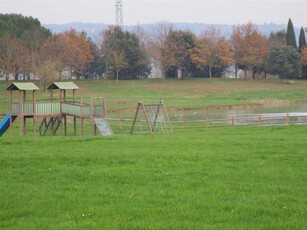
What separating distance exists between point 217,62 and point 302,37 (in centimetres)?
1917

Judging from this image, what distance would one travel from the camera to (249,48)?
333ft

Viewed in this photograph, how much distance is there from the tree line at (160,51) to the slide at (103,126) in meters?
52.5

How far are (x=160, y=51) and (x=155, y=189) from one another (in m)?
86.6

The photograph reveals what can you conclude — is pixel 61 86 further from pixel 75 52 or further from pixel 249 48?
pixel 249 48

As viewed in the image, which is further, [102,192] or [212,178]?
[212,178]

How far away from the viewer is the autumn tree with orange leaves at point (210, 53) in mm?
98519

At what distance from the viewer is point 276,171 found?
13.4 metres

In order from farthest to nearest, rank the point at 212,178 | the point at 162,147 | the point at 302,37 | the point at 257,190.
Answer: the point at 302,37 → the point at 162,147 → the point at 212,178 → the point at 257,190

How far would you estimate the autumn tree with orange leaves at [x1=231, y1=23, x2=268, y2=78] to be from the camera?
100062 mm

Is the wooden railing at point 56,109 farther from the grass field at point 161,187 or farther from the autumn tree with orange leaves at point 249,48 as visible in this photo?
the autumn tree with orange leaves at point 249,48

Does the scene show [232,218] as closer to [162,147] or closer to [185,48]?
[162,147]

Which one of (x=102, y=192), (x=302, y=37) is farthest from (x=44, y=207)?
(x=302, y=37)

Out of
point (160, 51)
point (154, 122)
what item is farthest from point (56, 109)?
point (160, 51)

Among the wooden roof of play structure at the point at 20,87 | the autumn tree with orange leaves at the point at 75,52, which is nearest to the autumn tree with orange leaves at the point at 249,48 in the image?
the autumn tree with orange leaves at the point at 75,52
